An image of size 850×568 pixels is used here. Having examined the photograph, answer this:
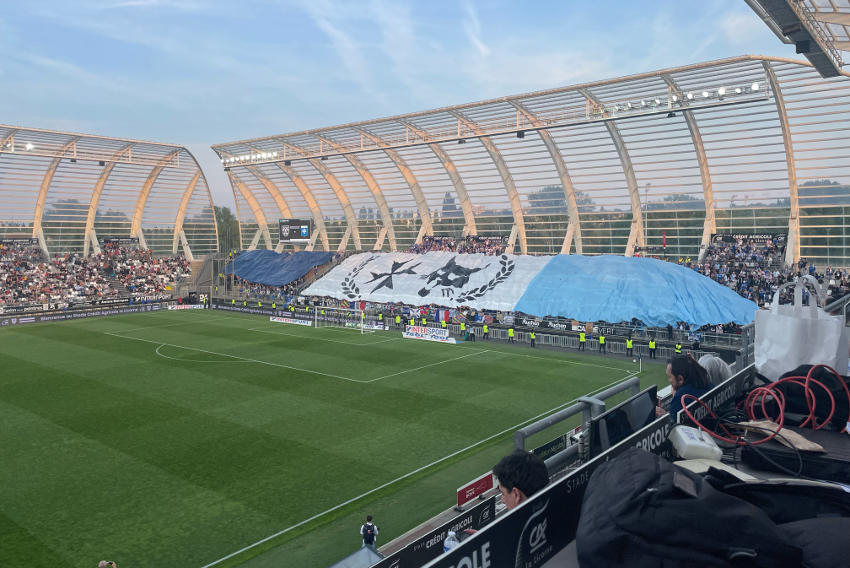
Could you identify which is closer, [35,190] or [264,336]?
[264,336]

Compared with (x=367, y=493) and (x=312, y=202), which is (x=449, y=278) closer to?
(x=367, y=493)

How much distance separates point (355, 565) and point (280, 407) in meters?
12.4

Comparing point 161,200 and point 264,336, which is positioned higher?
point 161,200

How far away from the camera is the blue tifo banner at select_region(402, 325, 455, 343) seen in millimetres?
33375

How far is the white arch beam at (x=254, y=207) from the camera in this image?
63.9 m

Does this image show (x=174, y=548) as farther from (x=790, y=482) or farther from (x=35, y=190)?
(x=35, y=190)

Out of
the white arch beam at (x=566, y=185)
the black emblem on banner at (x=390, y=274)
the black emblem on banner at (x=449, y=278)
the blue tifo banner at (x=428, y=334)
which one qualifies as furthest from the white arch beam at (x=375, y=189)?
the blue tifo banner at (x=428, y=334)

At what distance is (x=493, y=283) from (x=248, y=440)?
21378 mm

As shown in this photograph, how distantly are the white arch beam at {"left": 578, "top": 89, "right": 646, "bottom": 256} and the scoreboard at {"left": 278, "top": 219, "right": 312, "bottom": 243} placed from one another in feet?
87.1

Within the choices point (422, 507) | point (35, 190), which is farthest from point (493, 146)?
point (35, 190)

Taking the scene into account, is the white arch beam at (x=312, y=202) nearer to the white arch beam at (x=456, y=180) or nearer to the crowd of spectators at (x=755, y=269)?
the white arch beam at (x=456, y=180)

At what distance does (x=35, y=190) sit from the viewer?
54.6m

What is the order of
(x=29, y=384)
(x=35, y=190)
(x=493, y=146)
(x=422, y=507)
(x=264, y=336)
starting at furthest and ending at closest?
(x=35, y=190)
(x=493, y=146)
(x=264, y=336)
(x=29, y=384)
(x=422, y=507)

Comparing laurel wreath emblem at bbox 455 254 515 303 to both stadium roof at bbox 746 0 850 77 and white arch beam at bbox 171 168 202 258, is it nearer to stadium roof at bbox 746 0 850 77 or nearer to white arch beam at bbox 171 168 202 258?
stadium roof at bbox 746 0 850 77
